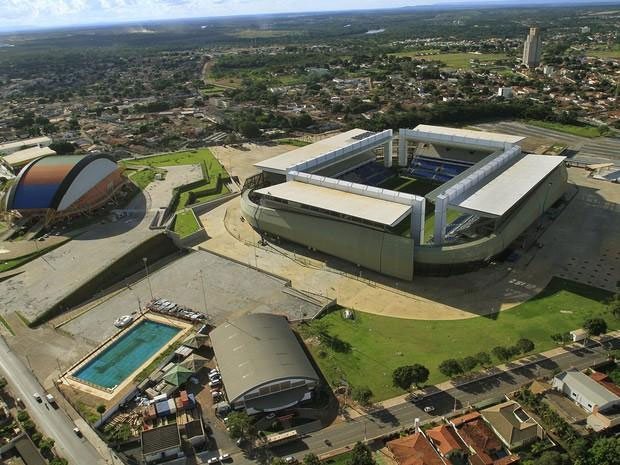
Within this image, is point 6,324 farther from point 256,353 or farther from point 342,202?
point 342,202

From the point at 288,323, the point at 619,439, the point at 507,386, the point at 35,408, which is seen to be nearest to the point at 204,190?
the point at 288,323

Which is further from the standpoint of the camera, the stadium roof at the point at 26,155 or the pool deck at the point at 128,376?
the stadium roof at the point at 26,155

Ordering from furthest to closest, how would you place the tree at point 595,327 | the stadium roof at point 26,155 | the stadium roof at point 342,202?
the stadium roof at point 26,155 < the stadium roof at point 342,202 < the tree at point 595,327

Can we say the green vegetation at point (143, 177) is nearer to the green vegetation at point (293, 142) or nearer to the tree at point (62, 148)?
the tree at point (62, 148)

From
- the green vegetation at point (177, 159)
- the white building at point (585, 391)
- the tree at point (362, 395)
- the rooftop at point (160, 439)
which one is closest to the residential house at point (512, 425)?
the white building at point (585, 391)

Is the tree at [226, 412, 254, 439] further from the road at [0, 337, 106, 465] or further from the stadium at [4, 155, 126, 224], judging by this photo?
the stadium at [4, 155, 126, 224]

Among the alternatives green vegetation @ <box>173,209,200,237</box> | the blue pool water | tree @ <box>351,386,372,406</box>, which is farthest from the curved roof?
tree @ <box>351,386,372,406</box>
